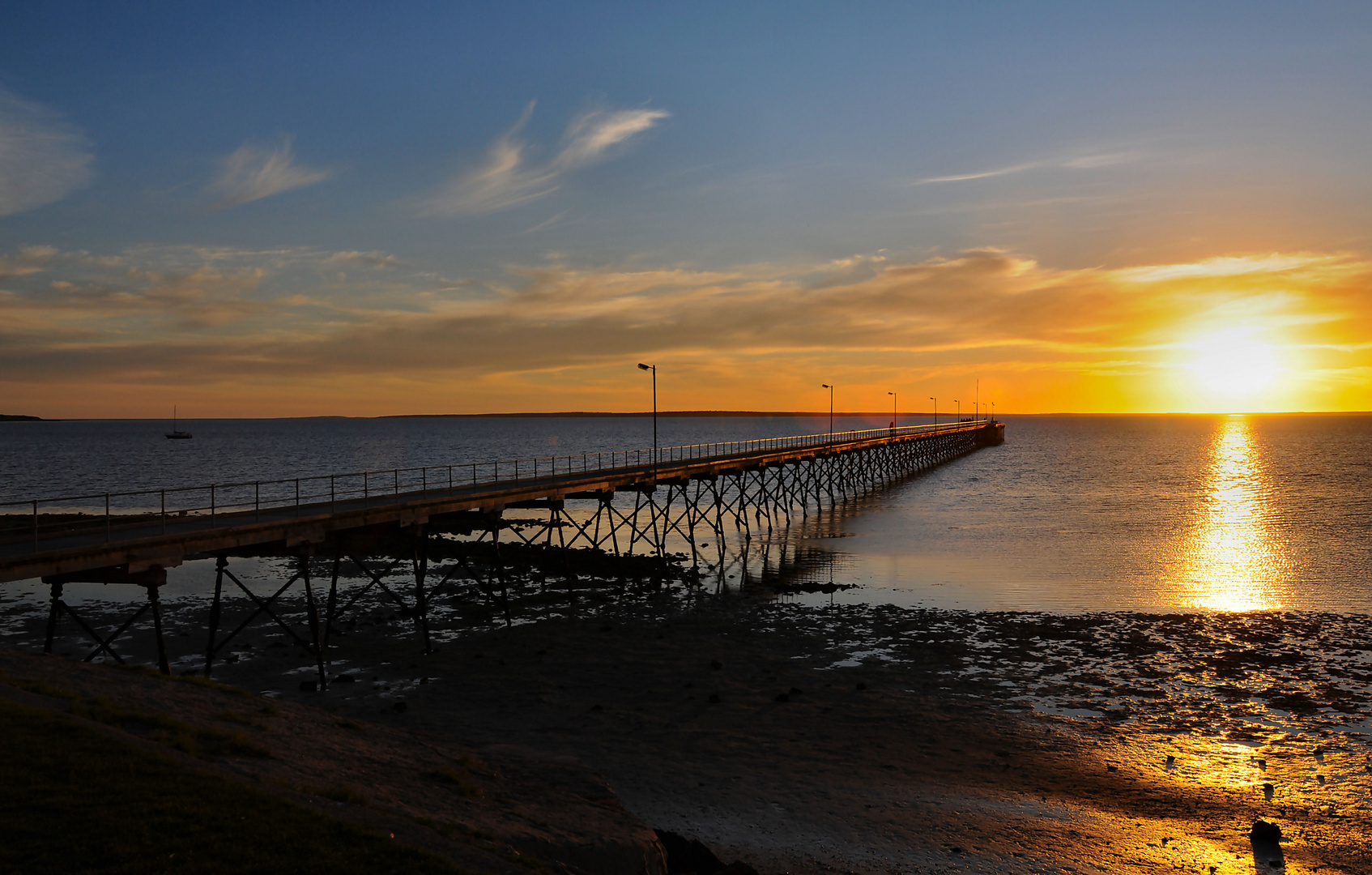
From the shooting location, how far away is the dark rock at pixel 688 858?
11.2 meters

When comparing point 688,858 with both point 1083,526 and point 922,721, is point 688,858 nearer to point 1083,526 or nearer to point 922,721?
point 922,721

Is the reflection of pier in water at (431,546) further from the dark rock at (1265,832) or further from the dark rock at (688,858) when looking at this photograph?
the dark rock at (1265,832)

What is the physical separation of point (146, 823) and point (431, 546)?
127ft

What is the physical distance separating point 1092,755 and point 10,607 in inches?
1440

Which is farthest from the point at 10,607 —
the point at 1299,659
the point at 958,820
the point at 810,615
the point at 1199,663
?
the point at 1299,659

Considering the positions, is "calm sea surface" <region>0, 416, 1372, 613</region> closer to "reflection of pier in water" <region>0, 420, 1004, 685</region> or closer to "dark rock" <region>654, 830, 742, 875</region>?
"reflection of pier in water" <region>0, 420, 1004, 685</region>

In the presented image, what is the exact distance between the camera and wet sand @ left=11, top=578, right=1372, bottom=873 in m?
13.2

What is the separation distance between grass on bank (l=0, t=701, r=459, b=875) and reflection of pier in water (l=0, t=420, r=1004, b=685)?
9.00 metres

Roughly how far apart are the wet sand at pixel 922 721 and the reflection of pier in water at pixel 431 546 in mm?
2672

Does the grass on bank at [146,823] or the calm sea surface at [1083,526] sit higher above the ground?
the grass on bank at [146,823]

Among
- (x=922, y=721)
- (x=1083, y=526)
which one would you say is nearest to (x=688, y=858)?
(x=922, y=721)

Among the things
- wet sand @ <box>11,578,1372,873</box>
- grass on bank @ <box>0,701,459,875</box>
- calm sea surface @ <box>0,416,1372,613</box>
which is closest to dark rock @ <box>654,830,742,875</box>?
wet sand @ <box>11,578,1372,873</box>

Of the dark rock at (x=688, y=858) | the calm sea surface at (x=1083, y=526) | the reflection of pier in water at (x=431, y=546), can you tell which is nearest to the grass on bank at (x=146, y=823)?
the dark rock at (x=688, y=858)

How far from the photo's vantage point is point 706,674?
21.8 metres
